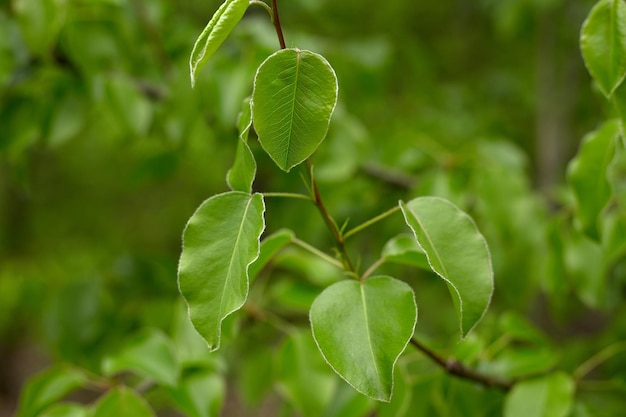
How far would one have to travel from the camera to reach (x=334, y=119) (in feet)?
5.02

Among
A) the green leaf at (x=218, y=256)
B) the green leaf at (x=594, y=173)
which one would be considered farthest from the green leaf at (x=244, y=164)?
the green leaf at (x=594, y=173)

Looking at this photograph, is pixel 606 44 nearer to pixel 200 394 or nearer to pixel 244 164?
pixel 244 164

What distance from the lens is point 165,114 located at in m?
1.43

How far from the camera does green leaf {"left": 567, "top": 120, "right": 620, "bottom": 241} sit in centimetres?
87

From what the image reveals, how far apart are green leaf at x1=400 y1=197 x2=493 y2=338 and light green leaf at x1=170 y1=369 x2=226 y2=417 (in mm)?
492

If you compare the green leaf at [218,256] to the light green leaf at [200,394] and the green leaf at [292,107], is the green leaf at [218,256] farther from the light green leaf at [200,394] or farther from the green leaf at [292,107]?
the light green leaf at [200,394]

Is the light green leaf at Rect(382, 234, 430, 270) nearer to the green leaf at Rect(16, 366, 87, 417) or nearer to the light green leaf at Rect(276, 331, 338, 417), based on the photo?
the light green leaf at Rect(276, 331, 338, 417)

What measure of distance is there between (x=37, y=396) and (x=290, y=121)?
69cm

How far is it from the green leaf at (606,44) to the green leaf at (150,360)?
0.71 m

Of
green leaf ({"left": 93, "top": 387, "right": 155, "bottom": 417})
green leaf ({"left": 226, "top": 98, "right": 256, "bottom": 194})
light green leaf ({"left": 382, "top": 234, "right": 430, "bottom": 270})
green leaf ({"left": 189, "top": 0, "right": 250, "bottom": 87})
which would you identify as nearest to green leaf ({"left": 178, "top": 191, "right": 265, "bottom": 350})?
green leaf ({"left": 226, "top": 98, "right": 256, "bottom": 194})

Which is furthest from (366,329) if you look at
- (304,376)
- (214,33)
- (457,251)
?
(304,376)

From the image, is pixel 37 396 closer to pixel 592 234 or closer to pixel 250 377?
pixel 250 377

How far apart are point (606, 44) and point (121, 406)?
30.6 inches

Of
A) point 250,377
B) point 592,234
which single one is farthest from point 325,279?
point 592,234
